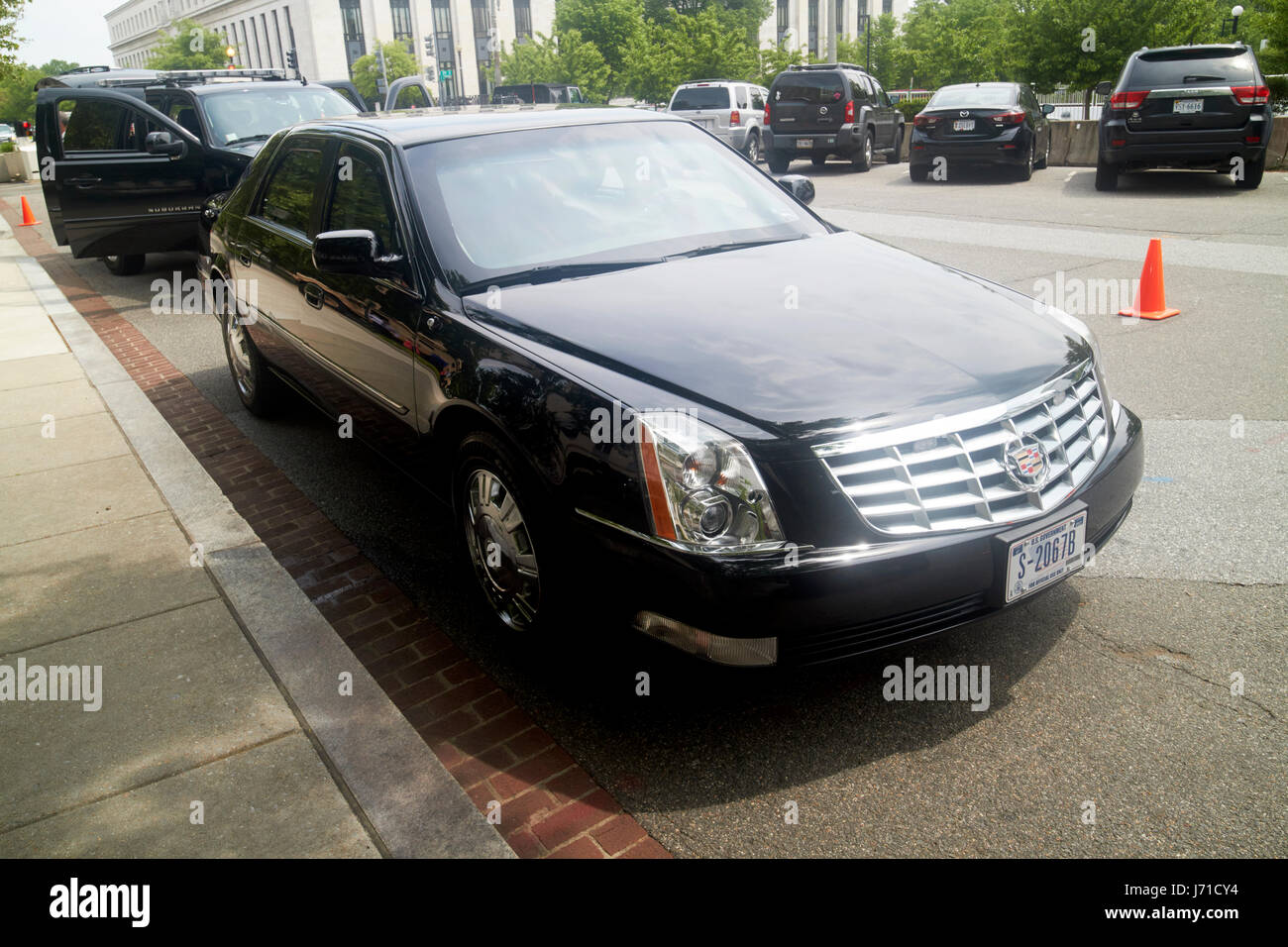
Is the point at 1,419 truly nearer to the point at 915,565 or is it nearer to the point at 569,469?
the point at 569,469

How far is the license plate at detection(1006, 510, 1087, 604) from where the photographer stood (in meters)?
2.95

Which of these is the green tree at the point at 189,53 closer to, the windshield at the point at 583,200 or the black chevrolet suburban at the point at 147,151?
the black chevrolet suburban at the point at 147,151

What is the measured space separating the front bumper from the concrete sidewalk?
0.83m

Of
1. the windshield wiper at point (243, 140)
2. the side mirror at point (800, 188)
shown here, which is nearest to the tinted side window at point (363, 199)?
the side mirror at point (800, 188)

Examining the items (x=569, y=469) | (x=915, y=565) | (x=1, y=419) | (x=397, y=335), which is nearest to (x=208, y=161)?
(x=1, y=419)

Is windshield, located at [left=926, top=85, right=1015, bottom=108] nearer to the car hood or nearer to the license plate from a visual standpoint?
the car hood

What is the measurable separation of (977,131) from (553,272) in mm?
16128

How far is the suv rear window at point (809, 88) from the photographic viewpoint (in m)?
21.1

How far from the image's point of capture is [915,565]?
2809 millimetres

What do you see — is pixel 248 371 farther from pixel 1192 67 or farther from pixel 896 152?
pixel 896 152

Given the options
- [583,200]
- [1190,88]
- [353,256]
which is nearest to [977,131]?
[1190,88]

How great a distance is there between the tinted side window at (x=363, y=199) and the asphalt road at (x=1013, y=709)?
1440 mm
